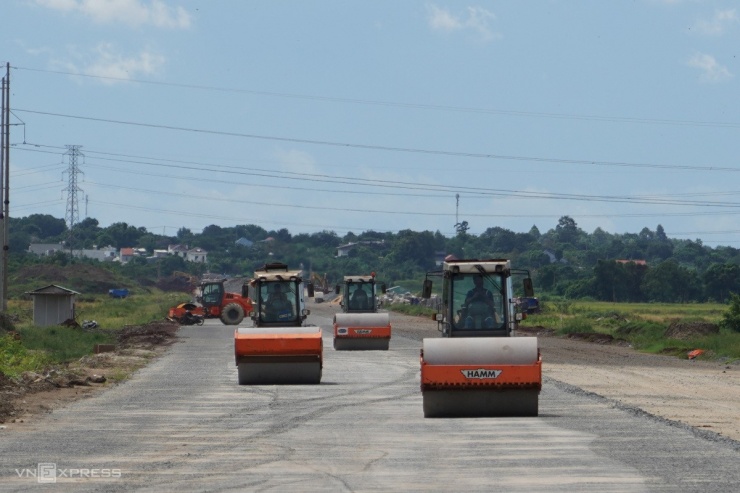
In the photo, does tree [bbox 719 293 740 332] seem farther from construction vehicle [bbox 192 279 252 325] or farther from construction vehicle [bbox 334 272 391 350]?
construction vehicle [bbox 192 279 252 325]

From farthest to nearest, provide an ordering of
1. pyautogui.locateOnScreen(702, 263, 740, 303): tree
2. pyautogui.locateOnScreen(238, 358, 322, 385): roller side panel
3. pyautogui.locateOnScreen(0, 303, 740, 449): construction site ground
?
1. pyautogui.locateOnScreen(702, 263, 740, 303): tree
2. pyautogui.locateOnScreen(238, 358, 322, 385): roller side panel
3. pyautogui.locateOnScreen(0, 303, 740, 449): construction site ground

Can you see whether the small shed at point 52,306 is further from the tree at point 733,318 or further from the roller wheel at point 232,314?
the tree at point 733,318

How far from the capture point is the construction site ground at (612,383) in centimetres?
2284

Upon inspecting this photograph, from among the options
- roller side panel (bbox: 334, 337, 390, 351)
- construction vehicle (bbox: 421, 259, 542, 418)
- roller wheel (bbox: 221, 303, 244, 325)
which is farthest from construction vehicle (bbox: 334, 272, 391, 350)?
roller wheel (bbox: 221, 303, 244, 325)

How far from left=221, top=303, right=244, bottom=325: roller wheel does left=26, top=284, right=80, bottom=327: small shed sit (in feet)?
35.4

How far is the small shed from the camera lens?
221 feet

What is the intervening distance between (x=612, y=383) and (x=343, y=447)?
15477 mm

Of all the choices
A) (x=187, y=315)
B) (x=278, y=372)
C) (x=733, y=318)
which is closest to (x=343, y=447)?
(x=278, y=372)

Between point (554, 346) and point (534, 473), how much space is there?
1601 inches

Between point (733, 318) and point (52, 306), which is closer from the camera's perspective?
point (733, 318)

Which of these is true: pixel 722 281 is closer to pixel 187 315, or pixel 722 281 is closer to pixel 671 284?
pixel 671 284

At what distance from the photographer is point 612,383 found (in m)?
31.6

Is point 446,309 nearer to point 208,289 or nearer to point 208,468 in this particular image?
point 208,468

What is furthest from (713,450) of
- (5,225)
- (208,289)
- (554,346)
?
(208,289)
